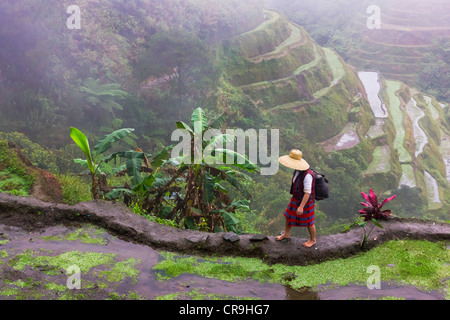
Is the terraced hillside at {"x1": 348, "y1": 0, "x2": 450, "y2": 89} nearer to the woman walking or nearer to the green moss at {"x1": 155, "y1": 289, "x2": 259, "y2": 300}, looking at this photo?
the woman walking

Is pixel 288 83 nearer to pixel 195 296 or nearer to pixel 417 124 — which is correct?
pixel 417 124

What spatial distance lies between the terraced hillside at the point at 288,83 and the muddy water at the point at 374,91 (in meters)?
3.52

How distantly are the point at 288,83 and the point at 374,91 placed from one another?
19.6 meters

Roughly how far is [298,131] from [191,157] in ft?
70.8

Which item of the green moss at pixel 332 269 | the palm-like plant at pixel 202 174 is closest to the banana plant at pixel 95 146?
the palm-like plant at pixel 202 174

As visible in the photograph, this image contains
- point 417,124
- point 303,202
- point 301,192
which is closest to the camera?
point 303,202

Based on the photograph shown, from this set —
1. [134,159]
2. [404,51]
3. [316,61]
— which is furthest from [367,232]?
[404,51]

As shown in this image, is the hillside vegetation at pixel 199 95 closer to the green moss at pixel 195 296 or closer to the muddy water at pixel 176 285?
the muddy water at pixel 176 285

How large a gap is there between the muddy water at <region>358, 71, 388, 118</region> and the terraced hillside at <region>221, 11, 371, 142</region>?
3.52 m

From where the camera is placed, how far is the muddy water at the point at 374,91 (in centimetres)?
3772

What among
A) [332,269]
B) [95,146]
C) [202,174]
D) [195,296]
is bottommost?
[195,296]

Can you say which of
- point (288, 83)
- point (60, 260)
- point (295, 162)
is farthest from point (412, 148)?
point (60, 260)

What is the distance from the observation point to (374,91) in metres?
43.8
